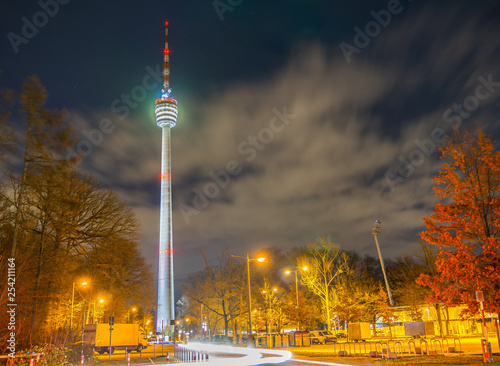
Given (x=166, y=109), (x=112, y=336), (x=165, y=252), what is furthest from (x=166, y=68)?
(x=112, y=336)

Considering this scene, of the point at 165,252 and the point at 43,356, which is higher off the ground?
the point at 165,252

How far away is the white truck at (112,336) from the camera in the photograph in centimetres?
3600

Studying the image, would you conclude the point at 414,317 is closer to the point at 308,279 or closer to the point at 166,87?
the point at 308,279

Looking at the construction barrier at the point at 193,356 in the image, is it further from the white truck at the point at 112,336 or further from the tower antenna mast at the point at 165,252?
the tower antenna mast at the point at 165,252

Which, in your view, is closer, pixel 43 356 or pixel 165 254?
pixel 43 356

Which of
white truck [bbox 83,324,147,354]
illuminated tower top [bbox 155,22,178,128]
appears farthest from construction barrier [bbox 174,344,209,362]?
illuminated tower top [bbox 155,22,178,128]

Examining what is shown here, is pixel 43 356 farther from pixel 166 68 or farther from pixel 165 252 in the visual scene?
pixel 166 68

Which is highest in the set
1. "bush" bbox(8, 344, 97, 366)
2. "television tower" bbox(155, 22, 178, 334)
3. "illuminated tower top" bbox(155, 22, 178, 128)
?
"illuminated tower top" bbox(155, 22, 178, 128)

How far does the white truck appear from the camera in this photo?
36000 millimetres

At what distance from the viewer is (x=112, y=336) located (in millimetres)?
39312

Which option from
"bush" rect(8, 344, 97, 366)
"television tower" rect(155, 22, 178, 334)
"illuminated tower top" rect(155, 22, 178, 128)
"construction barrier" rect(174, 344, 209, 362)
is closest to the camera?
"bush" rect(8, 344, 97, 366)

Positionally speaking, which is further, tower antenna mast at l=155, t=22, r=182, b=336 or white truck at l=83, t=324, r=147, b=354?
tower antenna mast at l=155, t=22, r=182, b=336

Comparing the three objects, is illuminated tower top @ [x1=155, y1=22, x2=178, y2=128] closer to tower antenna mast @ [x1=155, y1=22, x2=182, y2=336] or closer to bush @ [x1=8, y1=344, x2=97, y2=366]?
tower antenna mast @ [x1=155, y1=22, x2=182, y2=336]

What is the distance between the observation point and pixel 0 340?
15133 millimetres
